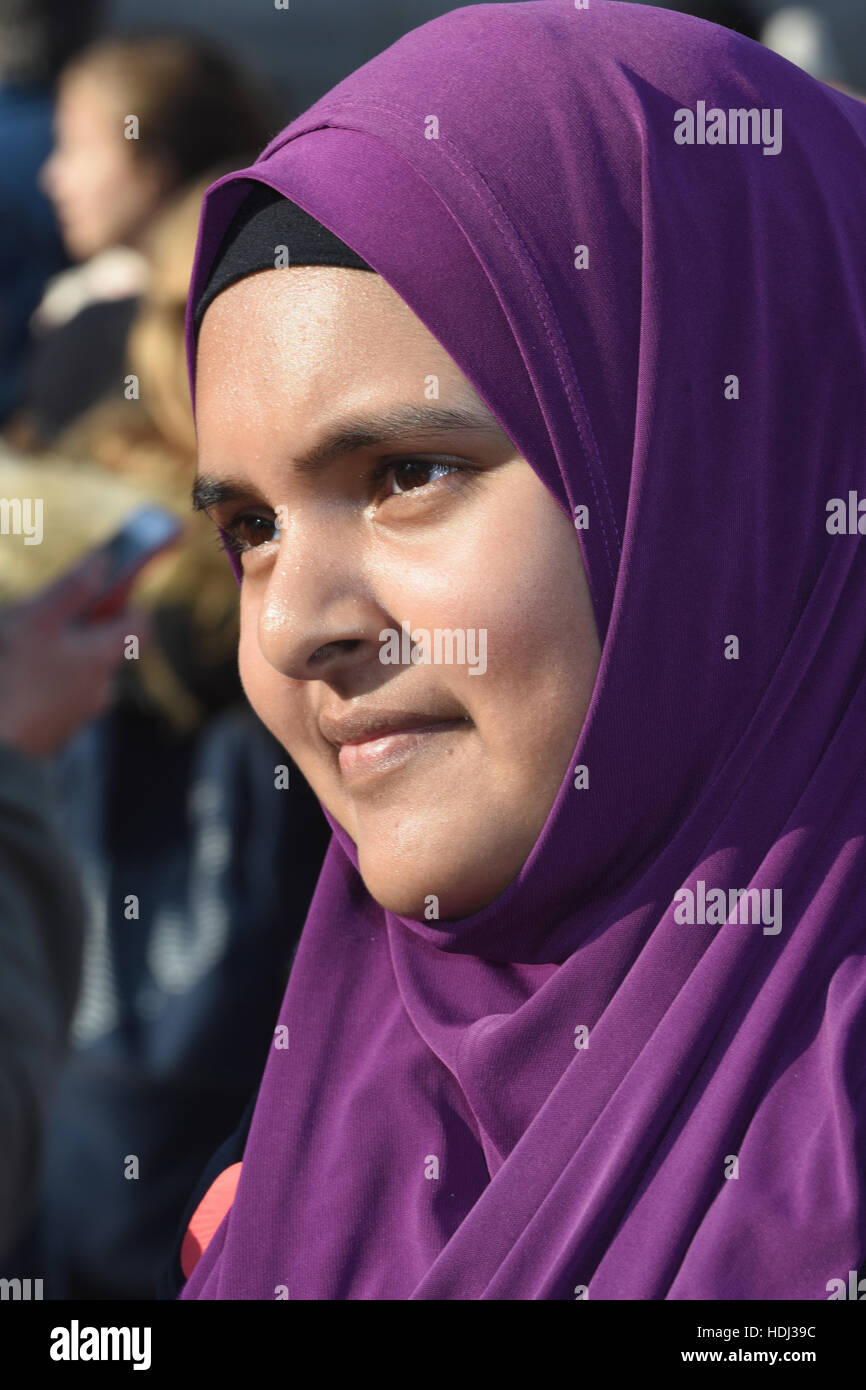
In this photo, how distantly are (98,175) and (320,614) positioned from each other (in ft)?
8.44

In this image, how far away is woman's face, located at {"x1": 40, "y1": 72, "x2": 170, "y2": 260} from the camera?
11.1ft

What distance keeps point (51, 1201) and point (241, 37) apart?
272cm

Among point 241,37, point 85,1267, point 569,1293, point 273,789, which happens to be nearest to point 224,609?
point 273,789

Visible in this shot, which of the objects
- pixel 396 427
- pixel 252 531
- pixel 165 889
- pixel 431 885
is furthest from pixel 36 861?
pixel 396 427

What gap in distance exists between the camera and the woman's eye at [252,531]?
135 centimetres

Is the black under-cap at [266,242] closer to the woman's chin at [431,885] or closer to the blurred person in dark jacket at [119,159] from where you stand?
the woman's chin at [431,885]

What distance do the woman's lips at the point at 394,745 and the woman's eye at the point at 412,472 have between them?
178mm

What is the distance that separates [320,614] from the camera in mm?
1183

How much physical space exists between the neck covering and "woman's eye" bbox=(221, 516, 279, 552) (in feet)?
0.88

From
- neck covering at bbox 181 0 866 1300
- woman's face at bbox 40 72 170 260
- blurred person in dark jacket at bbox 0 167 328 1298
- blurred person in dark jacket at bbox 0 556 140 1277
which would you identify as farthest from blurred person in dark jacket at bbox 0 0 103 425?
neck covering at bbox 181 0 866 1300

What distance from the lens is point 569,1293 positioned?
43.2 inches

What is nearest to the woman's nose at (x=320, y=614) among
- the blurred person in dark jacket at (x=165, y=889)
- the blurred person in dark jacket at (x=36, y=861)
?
the blurred person in dark jacket at (x=36, y=861)

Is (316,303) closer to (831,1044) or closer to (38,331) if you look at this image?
(831,1044)

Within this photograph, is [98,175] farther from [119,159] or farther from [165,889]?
[165,889]
